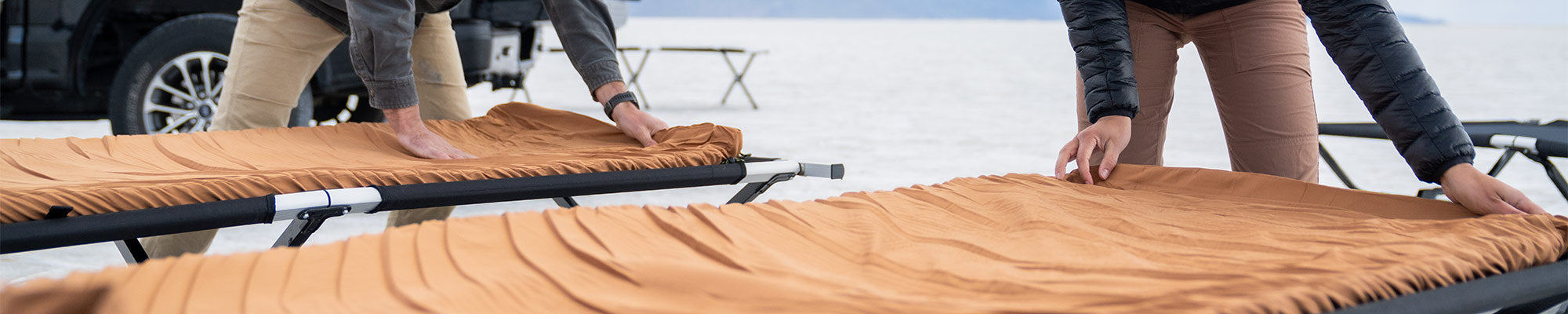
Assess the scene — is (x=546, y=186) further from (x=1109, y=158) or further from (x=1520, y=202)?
(x=1520, y=202)

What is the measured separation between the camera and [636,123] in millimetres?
2158

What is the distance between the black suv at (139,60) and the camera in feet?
9.85

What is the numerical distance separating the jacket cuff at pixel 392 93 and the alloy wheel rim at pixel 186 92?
1.29 m

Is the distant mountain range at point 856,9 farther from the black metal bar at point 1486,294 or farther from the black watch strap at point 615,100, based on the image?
the black metal bar at point 1486,294

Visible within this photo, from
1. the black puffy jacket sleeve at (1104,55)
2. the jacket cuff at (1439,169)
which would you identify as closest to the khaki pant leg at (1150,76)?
the black puffy jacket sleeve at (1104,55)

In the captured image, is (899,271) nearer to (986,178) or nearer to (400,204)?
(986,178)

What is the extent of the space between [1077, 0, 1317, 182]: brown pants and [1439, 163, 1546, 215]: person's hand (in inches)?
16.7

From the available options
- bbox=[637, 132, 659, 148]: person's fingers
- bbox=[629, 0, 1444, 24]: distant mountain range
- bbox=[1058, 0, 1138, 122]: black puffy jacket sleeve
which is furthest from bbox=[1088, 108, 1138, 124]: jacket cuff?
bbox=[629, 0, 1444, 24]: distant mountain range

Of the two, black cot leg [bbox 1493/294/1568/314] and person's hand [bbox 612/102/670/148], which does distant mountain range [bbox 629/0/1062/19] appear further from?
black cot leg [bbox 1493/294/1568/314]

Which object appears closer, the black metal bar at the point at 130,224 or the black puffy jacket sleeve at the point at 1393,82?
the black metal bar at the point at 130,224

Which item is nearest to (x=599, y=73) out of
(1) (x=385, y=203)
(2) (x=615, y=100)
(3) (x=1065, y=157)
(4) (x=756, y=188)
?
(2) (x=615, y=100)

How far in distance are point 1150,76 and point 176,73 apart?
258 centimetres

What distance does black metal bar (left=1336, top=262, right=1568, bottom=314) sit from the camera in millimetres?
965

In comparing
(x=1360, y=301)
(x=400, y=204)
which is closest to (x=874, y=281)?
(x=1360, y=301)
